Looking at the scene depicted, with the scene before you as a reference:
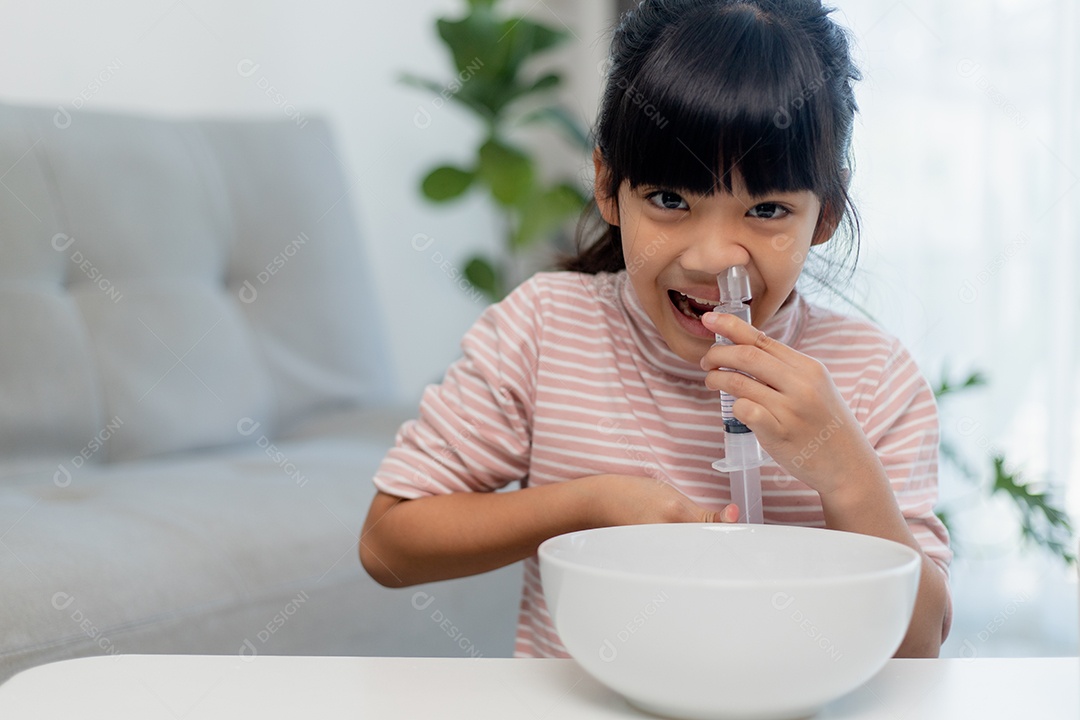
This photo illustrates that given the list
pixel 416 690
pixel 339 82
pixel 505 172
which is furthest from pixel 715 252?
pixel 339 82

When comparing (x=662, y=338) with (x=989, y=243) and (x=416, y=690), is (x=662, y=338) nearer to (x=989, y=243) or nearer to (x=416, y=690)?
(x=416, y=690)

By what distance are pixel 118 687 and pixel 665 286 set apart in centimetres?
44

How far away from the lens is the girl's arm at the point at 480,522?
2.32 feet

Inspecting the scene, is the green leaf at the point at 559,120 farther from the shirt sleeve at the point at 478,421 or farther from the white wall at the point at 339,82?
the shirt sleeve at the point at 478,421

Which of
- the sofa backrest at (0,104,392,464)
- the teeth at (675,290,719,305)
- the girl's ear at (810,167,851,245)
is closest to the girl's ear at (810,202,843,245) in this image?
the girl's ear at (810,167,851,245)

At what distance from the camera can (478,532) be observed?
2.58ft

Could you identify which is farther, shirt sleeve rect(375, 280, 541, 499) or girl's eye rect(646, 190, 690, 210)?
shirt sleeve rect(375, 280, 541, 499)

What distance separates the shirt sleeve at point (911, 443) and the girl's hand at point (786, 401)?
0.50 feet

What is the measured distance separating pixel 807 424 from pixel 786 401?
2 cm

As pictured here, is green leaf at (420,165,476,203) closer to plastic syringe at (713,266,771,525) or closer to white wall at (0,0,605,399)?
white wall at (0,0,605,399)

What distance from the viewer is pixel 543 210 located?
2.38m

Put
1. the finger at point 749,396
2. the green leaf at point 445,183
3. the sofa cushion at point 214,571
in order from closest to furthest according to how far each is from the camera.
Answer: the finger at point 749,396 → the sofa cushion at point 214,571 → the green leaf at point 445,183

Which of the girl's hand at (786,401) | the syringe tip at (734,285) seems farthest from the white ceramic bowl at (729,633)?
the syringe tip at (734,285)

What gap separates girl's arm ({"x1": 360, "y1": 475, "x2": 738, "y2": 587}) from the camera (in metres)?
0.71
